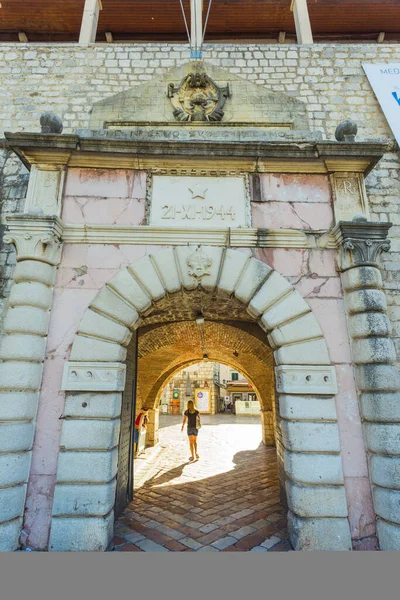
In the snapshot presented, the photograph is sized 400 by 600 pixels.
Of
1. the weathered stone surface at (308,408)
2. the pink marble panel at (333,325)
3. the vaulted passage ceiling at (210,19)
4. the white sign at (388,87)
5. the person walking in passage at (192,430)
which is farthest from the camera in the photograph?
the person walking in passage at (192,430)

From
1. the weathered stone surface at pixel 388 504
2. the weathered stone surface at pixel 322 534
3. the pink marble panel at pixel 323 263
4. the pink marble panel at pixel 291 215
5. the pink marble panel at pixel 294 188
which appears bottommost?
the weathered stone surface at pixel 322 534

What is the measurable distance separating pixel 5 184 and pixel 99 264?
2299 millimetres

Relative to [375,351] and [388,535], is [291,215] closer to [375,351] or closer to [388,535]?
[375,351]

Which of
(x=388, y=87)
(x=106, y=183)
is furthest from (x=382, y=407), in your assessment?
(x=388, y=87)

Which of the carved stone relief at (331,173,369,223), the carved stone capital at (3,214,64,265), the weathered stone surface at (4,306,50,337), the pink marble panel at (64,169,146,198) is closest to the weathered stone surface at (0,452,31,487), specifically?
the weathered stone surface at (4,306,50,337)

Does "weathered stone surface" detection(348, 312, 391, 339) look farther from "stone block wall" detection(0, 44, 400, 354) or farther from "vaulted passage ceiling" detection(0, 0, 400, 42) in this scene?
"vaulted passage ceiling" detection(0, 0, 400, 42)

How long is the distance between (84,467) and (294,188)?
12.6ft

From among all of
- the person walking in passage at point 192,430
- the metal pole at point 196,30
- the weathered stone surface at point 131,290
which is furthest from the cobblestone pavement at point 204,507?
the metal pole at point 196,30

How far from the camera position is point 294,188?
386 cm

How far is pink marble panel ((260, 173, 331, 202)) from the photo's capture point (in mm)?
3816

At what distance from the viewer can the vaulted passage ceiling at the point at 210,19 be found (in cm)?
726

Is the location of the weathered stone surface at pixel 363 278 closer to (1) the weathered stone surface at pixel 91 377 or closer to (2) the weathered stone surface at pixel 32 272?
(1) the weathered stone surface at pixel 91 377

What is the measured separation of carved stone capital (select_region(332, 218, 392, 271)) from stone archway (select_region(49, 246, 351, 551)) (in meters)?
0.75

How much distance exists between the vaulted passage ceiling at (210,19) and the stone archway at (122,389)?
7.51 m
